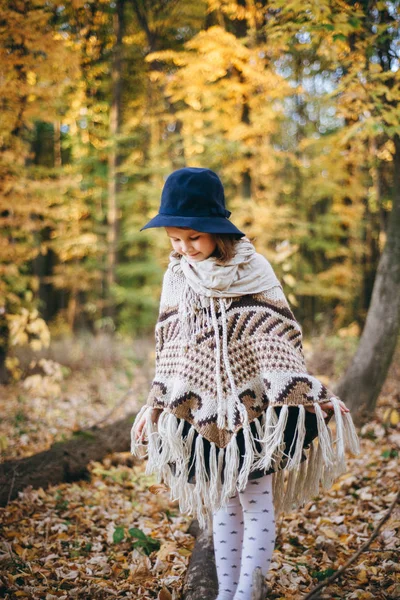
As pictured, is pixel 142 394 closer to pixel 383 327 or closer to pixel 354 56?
pixel 383 327

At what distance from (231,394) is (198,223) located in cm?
76

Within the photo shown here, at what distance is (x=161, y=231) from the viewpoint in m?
9.20

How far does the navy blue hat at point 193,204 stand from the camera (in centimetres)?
195

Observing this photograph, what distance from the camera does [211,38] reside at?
5.39m

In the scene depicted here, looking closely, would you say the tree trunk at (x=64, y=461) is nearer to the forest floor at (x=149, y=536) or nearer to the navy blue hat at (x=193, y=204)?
the forest floor at (x=149, y=536)

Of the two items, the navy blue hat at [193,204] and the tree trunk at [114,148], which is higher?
the tree trunk at [114,148]

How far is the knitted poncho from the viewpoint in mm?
1976

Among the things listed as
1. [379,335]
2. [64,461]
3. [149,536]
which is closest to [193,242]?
[149,536]

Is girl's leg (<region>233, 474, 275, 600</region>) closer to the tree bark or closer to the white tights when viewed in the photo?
the white tights

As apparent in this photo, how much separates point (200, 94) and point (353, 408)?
4594 mm

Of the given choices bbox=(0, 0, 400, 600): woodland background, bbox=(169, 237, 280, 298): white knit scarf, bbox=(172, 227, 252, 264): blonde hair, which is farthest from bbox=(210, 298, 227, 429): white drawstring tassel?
bbox=(0, 0, 400, 600): woodland background

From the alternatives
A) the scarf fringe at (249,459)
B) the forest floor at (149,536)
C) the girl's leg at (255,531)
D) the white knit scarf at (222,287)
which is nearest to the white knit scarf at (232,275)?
the white knit scarf at (222,287)

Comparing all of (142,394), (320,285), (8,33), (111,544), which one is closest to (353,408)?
(111,544)

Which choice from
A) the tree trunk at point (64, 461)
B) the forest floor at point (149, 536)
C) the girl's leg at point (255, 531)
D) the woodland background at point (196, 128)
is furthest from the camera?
the woodland background at point (196, 128)
